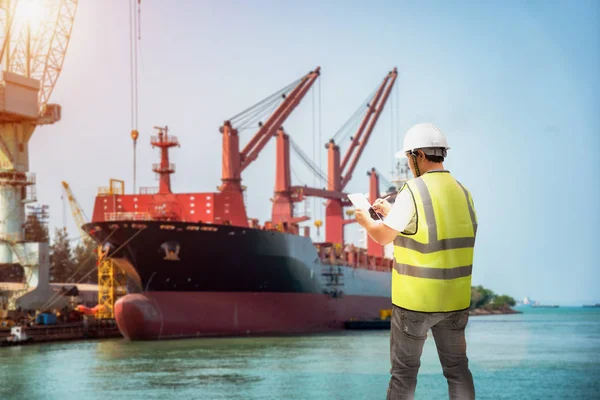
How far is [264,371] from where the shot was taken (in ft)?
78.5

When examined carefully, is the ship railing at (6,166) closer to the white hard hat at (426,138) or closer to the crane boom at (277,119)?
the crane boom at (277,119)

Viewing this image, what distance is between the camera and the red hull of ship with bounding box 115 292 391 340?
3728cm

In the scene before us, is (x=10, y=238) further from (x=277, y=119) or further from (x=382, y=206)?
(x=382, y=206)

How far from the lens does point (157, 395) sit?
18641 mm

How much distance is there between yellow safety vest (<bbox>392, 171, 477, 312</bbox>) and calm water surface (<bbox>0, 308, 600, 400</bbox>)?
45.5ft

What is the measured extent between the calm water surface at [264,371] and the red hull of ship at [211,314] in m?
1.02

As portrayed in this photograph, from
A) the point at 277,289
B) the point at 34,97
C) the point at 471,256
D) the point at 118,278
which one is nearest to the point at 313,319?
the point at 277,289

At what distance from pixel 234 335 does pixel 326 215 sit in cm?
2691

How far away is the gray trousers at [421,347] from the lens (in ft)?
13.5

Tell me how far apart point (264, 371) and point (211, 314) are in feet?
50.1

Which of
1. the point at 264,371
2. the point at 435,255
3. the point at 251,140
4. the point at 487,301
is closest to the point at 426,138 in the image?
the point at 435,255

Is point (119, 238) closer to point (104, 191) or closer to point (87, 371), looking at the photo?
point (104, 191)

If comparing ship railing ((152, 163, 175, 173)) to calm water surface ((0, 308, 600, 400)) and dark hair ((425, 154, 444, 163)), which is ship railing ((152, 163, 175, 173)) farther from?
dark hair ((425, 154, 444, 163))

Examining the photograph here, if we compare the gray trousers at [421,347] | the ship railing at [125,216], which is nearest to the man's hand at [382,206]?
the gray trousers at [421,347]
